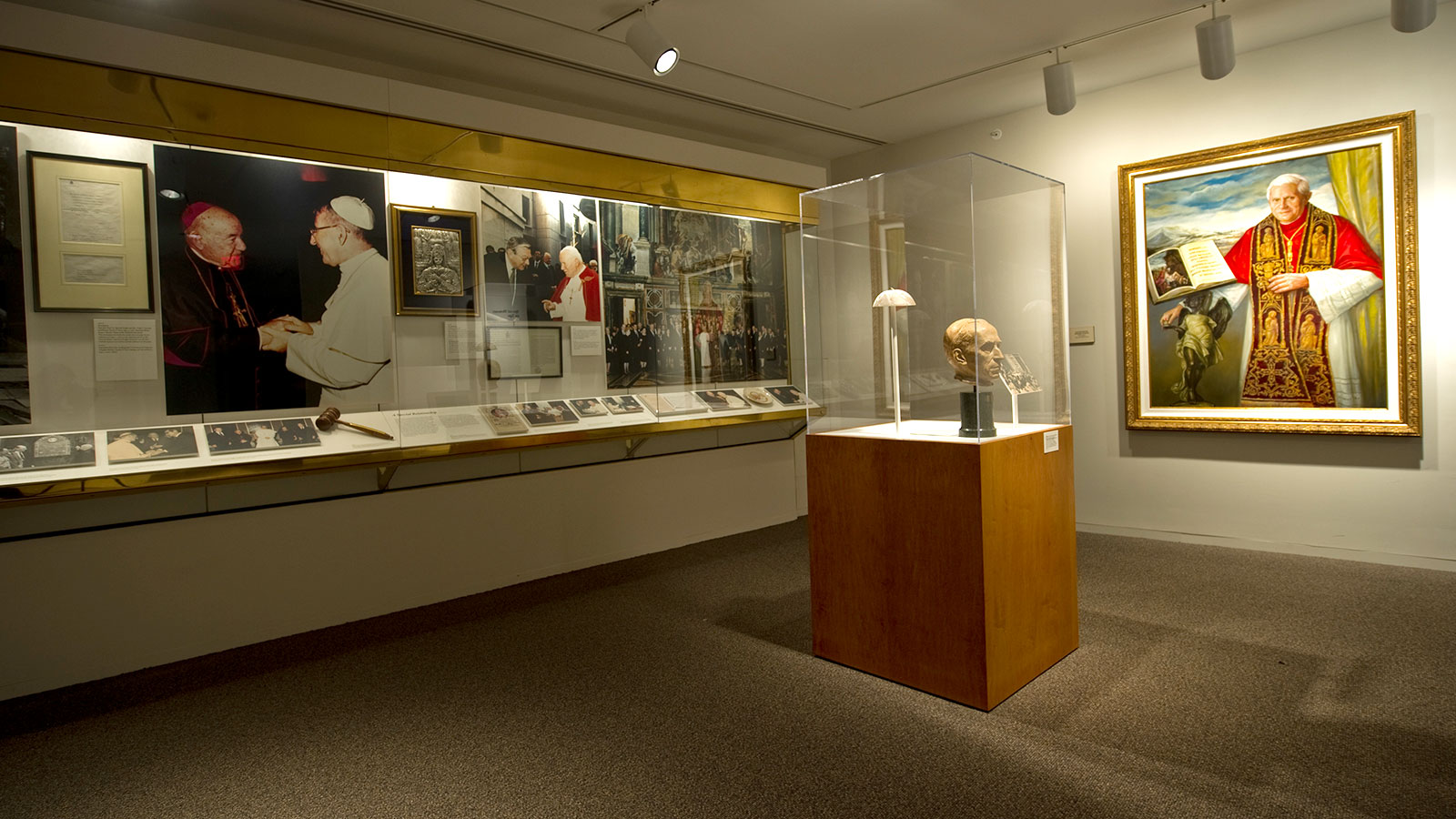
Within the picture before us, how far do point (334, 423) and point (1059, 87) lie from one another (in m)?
4.72

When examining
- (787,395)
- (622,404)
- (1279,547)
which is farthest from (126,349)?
(1279,547)

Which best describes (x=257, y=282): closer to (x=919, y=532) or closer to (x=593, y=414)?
(x=593, y=414)

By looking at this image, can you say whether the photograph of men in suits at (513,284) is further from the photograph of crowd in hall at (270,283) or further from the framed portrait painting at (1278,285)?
the framed portrait painting at (1278,285)

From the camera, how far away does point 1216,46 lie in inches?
164

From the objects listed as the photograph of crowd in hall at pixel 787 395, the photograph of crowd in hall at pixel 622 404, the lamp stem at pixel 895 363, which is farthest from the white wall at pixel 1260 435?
the photograph of crowd in hall at pixel 622 404

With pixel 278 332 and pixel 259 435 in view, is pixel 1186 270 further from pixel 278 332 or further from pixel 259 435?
pixel 259 435

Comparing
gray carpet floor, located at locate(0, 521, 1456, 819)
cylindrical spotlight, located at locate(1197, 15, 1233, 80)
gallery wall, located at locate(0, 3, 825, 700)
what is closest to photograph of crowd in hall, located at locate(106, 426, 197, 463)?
gallery wall, located at locate(0, 3, 825, 700)

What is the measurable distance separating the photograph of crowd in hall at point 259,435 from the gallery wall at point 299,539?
43cm

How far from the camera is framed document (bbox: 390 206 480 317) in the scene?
13.3 feet

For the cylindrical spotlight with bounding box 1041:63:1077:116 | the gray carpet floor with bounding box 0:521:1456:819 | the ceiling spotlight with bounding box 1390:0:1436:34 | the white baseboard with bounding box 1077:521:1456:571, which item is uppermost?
the cylindrical spotlight with bounding box 1041:63:1077:116

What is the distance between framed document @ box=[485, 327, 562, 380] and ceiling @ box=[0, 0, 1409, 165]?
63.7 inches

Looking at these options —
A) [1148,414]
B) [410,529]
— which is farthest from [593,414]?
[1148,414]

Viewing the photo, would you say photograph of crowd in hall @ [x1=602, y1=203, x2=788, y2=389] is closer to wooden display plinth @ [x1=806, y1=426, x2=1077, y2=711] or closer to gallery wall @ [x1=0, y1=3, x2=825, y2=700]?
gallery wall @ [x1=0, y1=3, x2=825, y2=700]

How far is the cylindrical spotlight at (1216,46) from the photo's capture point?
4117 millimetres
